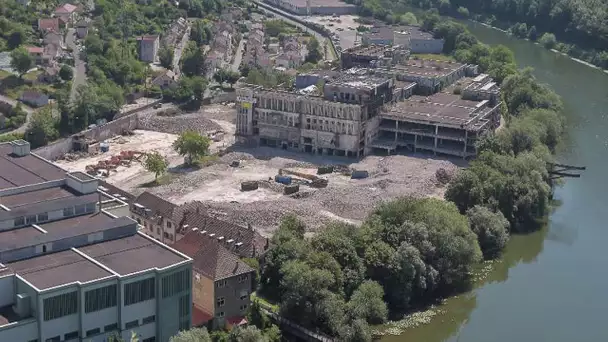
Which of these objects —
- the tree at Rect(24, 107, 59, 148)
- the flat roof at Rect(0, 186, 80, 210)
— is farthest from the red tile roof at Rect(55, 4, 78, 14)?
the flat roof at Rect(0, 186, 80, 210)

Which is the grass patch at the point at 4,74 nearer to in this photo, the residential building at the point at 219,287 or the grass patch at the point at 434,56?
the grass patch at the point at 434,56

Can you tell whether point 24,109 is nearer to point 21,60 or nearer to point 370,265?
point 21,60

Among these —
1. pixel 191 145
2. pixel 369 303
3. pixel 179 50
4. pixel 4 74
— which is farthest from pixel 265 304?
pixel 179 50

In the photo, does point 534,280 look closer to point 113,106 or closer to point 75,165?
point 75,165

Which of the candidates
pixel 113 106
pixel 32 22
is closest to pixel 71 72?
pixel 113 106

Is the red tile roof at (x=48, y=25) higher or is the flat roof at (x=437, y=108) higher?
the red tile roof at (x=48, y=25)

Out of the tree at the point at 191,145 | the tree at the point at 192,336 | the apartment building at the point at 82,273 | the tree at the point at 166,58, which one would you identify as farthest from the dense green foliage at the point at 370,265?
the tree at the point at 166,58
